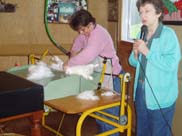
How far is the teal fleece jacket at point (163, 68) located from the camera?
1628mm

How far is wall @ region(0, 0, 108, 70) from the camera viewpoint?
2.87m

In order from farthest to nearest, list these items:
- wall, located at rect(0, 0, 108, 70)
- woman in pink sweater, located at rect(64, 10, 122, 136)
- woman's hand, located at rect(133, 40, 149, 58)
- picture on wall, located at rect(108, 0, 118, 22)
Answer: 1. picture on wall, located at rect(108, 0, 118, 22)
2. wall, located at rect(0, 0, 108, 70)
3. woman in pink sweater, located at rect(64, 10, 122, 136)
4. woman's hand, located at rect(133, 40, 149, 58)

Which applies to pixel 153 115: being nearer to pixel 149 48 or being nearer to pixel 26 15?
pixel 149 48

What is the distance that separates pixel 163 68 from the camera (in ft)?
5.36

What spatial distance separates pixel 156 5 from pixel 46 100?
2.68ft

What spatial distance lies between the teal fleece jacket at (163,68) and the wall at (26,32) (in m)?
1.45

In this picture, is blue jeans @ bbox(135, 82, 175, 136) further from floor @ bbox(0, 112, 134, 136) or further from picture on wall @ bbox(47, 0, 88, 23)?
picture on wall @ bbox(47, 0, 88, 23)

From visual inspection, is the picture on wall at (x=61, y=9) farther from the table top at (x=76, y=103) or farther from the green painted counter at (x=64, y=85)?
the table top at (x=76, y=103)

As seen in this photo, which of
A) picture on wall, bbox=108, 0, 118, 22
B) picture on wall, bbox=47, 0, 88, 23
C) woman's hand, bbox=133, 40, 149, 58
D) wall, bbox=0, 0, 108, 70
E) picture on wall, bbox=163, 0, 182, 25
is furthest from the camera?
picture on wall, bbox=108, 0, 118, 22

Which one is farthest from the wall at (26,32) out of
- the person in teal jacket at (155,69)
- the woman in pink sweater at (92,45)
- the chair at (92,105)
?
the person in teal jacket at (155,69)

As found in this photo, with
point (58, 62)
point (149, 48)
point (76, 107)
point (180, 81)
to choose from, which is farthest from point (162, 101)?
point (58, 62)

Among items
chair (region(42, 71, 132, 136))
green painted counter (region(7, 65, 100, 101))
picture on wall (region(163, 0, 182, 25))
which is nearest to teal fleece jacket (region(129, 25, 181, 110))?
chair (region(42, 71, 132, 136))

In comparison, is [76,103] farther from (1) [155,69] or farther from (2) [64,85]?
(1) [155,69]

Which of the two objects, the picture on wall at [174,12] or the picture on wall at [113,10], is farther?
the picture on wall at [113,10]
